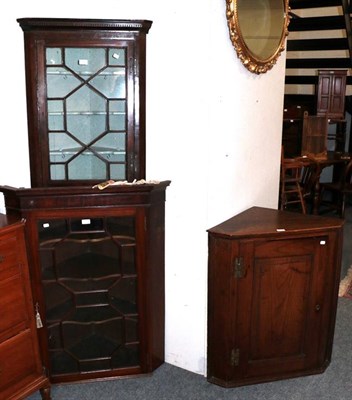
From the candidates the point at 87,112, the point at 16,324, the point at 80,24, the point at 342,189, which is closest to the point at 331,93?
the point at 342,189

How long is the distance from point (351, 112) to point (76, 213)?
17.4ft

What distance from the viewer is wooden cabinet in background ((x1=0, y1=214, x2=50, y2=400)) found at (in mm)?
2033

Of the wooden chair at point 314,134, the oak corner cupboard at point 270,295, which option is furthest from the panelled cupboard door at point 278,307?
the wooden chair at point 314,134

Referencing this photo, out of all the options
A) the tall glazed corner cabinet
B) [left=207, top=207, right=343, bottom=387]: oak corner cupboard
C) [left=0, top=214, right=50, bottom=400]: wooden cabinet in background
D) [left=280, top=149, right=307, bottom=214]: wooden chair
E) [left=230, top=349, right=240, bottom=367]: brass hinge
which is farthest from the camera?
[left=280, top=149, right=307, bottom=214]: wooden chair

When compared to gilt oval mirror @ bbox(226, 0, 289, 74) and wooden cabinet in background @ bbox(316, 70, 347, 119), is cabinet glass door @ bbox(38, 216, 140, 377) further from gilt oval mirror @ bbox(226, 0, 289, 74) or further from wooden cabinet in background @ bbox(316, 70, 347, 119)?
wooden cabinet in background @ bbox(316, 70, 347, 119)

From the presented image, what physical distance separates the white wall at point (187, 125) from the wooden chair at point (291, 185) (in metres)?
2.40

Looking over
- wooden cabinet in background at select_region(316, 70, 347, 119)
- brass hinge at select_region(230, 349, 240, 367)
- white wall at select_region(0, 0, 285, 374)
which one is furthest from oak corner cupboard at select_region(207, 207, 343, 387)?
wooden cabinet in background at select_region(316, 70, 347, 119)

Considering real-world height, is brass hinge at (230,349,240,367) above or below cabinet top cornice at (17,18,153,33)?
below

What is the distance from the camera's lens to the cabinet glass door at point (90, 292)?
2268 millimetres

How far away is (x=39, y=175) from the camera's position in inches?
88.3

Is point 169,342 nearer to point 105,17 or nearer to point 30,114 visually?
point 30,114

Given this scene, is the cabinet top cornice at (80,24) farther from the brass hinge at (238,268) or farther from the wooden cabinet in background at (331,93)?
the wooden cabinet in background at (331,93)

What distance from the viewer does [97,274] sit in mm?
2354

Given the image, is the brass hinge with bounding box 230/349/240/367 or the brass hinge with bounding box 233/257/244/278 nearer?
the brass hinge with bounding box 233/257/244/278
